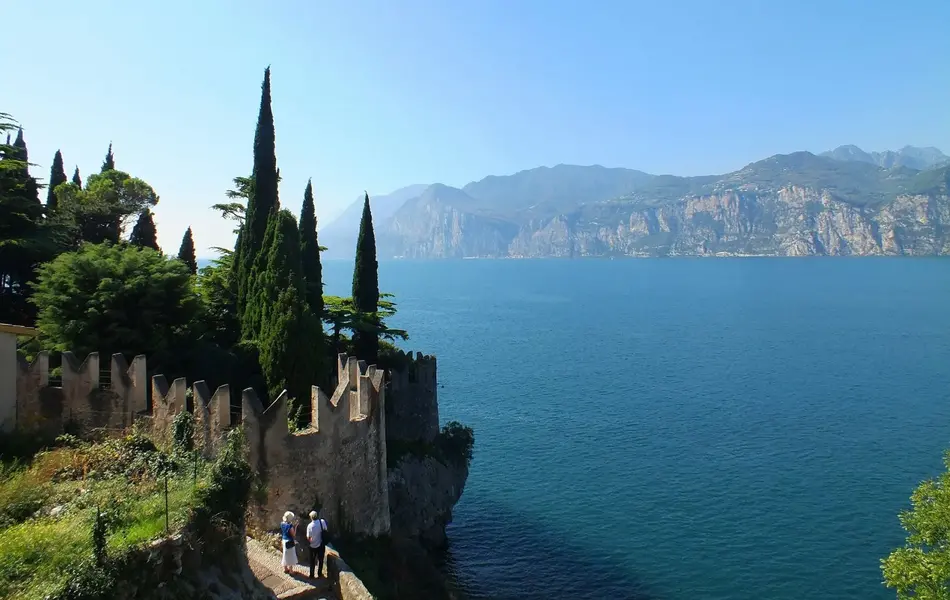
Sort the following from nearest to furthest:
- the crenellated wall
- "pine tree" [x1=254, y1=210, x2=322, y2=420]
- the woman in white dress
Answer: the woman in white dress < "pine tree" [x1=254, y1=210, x2=322, y2=420] < the crenellated wall

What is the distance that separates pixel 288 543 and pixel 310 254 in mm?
20656

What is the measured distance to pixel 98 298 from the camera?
22.2 m

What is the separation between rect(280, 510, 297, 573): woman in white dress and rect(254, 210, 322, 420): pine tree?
28.3 ft

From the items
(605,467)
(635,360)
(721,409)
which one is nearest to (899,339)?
(635,360)

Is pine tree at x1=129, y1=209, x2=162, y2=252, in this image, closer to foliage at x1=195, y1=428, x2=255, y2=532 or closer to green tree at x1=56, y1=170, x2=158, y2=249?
green tree at x1=56, y1=170, x2=158, y2=249

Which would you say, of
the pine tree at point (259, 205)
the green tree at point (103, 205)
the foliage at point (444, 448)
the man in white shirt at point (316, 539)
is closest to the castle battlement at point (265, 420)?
the man in white shirt at point (316, 539)

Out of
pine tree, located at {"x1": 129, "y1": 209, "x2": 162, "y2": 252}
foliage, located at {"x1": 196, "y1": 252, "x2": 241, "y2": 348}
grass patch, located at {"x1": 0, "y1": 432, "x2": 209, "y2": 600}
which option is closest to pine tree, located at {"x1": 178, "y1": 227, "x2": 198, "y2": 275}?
pine tree, located at {"x1": 129, "y1": 209, "x2": 162, "y2": 252}

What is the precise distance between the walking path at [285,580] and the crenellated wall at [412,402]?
1479 centimetres

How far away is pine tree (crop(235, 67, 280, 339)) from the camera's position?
2902 centimetres

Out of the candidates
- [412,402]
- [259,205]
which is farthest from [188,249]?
[412,402]

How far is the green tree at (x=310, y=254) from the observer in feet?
104

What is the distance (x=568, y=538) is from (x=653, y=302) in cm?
10361

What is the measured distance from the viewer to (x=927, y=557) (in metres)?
16.4

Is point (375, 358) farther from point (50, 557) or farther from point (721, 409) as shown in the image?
point (721, 409)
